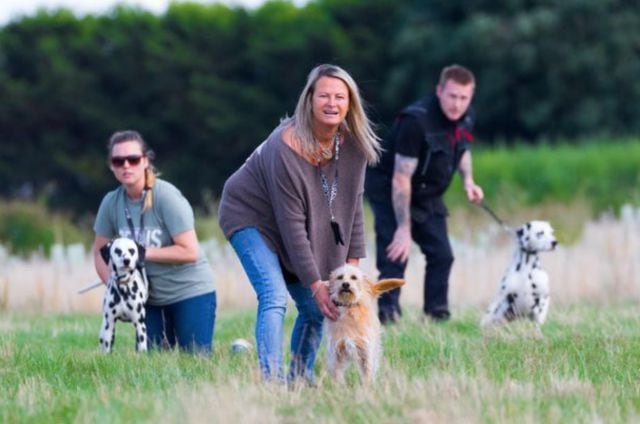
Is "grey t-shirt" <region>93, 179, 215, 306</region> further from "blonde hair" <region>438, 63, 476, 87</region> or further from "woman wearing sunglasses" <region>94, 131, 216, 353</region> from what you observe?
"blonde hair" <region>438, 63, 476, 87</region>

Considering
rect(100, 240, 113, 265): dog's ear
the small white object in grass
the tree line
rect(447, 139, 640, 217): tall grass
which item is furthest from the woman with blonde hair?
the tree line

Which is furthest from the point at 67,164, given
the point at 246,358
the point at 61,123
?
the point at 246,358

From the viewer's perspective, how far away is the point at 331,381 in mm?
8852

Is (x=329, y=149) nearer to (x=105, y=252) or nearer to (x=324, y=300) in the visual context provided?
(x=324, y=300)

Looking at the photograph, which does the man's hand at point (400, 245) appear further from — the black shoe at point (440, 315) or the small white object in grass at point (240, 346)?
the small white object in grass at point (240, 346)

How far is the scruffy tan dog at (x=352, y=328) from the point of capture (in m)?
8.80

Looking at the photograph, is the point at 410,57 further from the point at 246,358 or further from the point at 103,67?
the point at 246,358

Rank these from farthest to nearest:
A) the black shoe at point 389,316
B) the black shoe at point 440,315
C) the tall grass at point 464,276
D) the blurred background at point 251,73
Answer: the blurred background at point 251,73 < the tall grass at point 464,276 < the black shoe at point 440,315 < the black shoe at point 389,316

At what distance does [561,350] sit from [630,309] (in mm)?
4577

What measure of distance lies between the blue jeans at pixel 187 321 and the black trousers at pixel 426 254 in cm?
222

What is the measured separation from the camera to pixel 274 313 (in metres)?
8.86

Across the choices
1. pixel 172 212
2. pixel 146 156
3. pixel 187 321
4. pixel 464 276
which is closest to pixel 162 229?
pixel 172 212

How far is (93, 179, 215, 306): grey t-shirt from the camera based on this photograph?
36.8 ft

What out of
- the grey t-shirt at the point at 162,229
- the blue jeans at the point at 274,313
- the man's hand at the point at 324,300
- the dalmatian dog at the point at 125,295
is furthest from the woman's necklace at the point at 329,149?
the grey t-shirt at the point at 162,229
